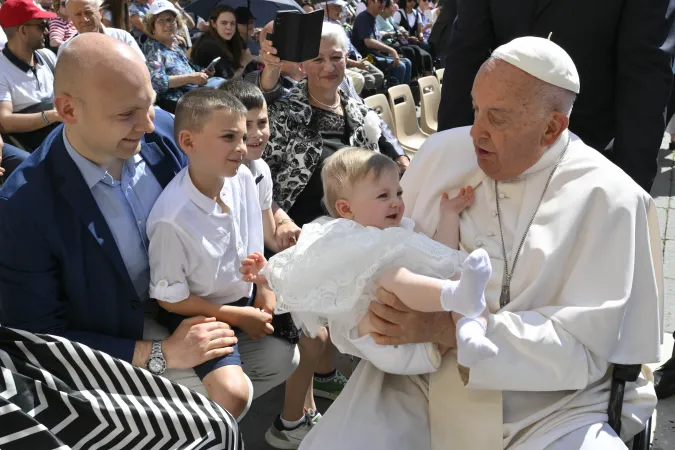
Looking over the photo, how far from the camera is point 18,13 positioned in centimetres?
464

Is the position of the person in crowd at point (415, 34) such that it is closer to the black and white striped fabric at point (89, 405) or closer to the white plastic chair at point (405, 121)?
the white plastic chair at point (405, 121)

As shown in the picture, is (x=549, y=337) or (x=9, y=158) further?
(x=9, y=158)

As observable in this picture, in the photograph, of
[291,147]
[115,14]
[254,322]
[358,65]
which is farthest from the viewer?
[358,65]

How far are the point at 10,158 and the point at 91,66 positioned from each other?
2.65 m

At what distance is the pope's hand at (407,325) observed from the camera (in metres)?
2.02

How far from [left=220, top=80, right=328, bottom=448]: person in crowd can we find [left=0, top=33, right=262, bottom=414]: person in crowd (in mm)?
740

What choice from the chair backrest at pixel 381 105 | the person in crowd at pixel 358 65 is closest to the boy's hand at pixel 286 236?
the chair backrest at pixel 381 105

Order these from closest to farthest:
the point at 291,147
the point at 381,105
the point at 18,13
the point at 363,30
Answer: the point at 291,147 < the point at 18,13 < the point at 381,105 < the point at 363,30

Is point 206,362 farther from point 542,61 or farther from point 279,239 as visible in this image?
point 542,61

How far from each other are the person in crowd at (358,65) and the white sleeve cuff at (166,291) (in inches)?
276

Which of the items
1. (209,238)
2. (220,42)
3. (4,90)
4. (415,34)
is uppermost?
(209,238)

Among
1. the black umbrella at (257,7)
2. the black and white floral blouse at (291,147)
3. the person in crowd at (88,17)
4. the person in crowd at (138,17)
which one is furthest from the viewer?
the black umbrella at (257,7)

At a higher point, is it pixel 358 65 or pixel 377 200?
pixel 377 200

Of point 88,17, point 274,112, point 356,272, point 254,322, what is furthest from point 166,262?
point 88,17
